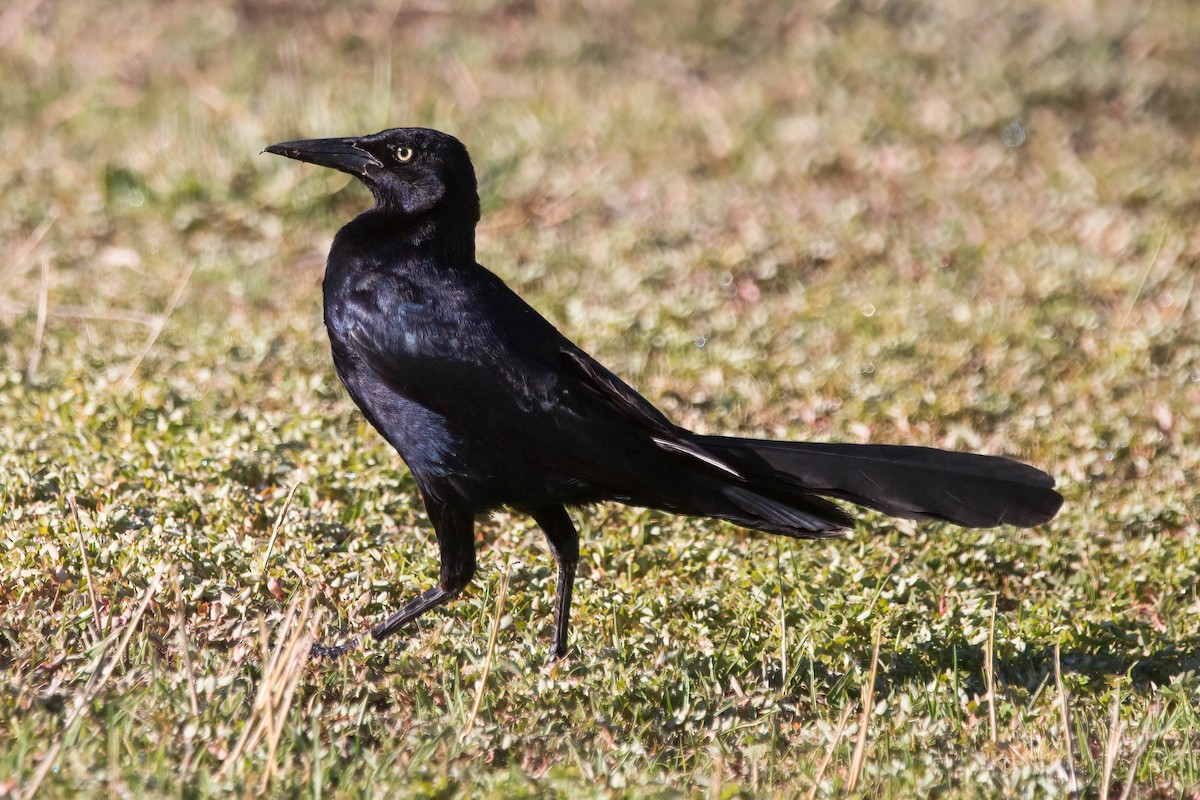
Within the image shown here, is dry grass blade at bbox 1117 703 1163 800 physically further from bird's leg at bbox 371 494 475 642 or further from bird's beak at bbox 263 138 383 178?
bird's beak at bbox 263 138 383 178

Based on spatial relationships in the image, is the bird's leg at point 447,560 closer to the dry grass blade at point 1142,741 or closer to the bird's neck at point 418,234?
the bird's neck at point 418,234

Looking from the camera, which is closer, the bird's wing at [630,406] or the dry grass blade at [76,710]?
the dry grass blade at [76,710]

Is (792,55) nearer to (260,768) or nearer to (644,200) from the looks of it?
(644,200)

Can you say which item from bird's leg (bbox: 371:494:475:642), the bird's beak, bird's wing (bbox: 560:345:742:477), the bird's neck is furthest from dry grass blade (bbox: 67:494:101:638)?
bird's wing (bbox: 560:345:742:477)

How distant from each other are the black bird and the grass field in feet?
1.17

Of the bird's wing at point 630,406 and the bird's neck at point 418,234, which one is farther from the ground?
the bird's neck at point 418,234

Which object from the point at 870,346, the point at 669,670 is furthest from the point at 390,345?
the point at 870,346

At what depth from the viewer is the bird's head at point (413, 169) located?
12.9ft

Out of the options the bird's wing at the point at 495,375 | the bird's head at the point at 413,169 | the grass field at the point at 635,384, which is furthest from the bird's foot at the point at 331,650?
the bird's head at the point at 413,169

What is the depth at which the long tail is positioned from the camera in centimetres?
343

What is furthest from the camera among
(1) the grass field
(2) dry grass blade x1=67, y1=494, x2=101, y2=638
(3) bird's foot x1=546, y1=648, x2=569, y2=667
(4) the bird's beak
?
(4) the bird's beak

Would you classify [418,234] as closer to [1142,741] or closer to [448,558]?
[448,558]

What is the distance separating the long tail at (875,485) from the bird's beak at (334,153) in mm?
1277

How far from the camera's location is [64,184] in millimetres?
7004
